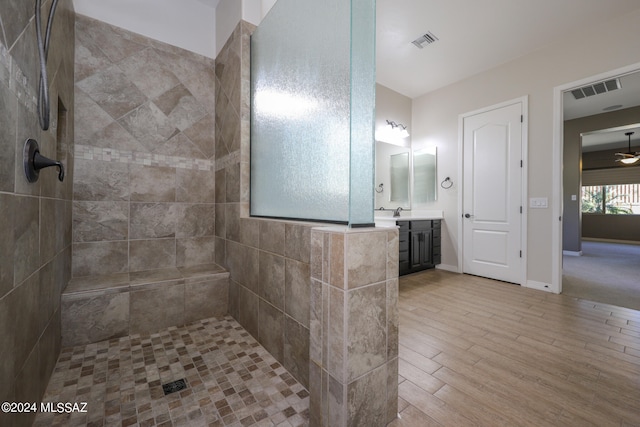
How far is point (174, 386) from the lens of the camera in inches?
50.5

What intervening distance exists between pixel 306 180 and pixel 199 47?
2.22 m

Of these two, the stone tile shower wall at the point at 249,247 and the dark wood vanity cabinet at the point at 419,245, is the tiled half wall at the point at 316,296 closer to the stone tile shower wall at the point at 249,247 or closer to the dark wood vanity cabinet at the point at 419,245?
the stone tile shower wall at the point at 249,247

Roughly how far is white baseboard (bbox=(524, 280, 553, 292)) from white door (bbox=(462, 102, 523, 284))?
10 cm

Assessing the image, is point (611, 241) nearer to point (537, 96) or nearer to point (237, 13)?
point (537, 96)

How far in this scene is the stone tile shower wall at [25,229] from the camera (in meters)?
0.80

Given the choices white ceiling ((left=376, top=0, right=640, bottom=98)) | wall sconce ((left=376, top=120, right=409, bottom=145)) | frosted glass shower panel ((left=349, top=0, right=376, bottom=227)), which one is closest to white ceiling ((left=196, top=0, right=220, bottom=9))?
white ceiling ((left=376, top=0, right=640, bottom=98))

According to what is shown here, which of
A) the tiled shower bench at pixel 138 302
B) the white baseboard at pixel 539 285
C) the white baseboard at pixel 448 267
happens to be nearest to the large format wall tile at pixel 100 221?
the tiled shower bench at pixel 138 302

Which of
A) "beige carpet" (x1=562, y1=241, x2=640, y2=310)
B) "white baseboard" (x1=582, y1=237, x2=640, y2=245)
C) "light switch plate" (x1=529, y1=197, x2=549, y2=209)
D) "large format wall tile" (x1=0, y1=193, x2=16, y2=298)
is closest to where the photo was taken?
"large format wall tile" (x1=0, y1=193, x2=16, y2=298)

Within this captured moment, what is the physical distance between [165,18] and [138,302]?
259 centimetres

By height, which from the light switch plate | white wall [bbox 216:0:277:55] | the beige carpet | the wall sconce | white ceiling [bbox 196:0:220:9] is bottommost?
the beige carpet

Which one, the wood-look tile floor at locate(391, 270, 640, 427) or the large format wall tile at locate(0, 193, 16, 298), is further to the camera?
the wood-look tile floor at locate(391, 270, 640, 427)

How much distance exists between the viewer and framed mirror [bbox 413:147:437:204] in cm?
400

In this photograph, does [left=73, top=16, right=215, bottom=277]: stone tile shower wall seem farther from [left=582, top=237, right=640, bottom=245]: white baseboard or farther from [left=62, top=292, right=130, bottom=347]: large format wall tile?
[left=582, top=237, right=640, bottom=245]: white baseboard

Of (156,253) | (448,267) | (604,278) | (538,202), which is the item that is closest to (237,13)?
(156,253)
